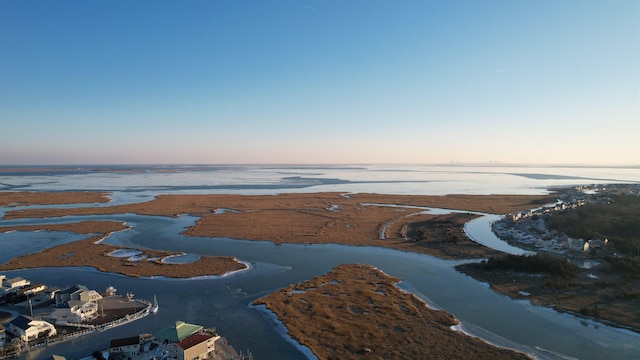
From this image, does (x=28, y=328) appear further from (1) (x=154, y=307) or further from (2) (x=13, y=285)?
(2) (x=13, y=285)

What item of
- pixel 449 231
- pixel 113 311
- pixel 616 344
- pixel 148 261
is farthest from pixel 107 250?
A: pixel 616 344

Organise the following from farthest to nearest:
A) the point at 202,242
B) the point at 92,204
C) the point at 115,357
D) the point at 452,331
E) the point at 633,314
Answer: the point at 92,204 < the point at 202,242 < the point at 633,314 < the point at 452,331 < the point at 115,357

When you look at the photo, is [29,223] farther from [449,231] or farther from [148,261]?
[449,231]

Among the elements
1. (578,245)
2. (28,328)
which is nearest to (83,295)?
(28,328)

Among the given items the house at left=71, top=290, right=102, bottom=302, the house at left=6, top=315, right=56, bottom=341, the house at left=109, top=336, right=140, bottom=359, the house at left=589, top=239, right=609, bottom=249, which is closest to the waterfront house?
the house at left=71, top=290, right=102, bottom=302

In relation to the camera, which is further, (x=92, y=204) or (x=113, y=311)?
(x=92, y=204)
